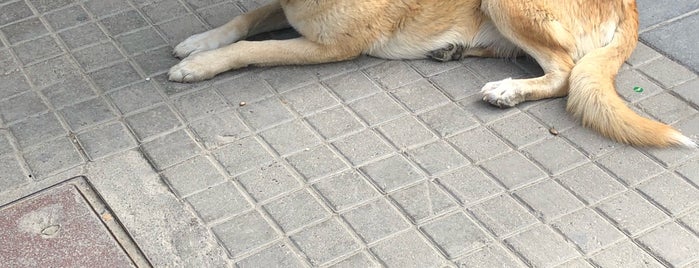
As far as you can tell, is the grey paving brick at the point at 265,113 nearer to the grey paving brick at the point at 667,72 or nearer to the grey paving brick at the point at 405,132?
the grey paving brick at the point at 405,132

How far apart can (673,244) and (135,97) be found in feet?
8.66

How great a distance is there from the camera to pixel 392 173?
12.8ft

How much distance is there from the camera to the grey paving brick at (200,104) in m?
4.27

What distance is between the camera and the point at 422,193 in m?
3.78

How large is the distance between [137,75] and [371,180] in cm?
150

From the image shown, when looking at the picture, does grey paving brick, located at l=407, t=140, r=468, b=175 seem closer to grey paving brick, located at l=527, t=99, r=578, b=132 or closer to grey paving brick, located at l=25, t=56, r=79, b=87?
grey paving brick, located at l=527, t=99, r=578, b=132

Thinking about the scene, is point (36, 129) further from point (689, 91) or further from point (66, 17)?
point (689, 91)

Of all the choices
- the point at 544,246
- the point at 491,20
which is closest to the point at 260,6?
the point at 491,20

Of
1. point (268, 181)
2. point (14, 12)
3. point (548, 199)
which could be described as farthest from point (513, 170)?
point (14, 12)

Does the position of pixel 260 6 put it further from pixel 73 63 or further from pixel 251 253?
pixel 251 253

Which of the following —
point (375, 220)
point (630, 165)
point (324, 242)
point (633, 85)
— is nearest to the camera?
point (324, 242)

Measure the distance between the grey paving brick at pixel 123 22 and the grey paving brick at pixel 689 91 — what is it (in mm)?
2960

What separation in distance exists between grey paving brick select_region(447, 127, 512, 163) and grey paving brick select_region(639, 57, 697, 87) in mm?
1057

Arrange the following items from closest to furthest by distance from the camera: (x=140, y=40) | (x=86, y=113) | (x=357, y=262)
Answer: (x=357, y=262), (x=86, y=113), (x=140, y=40)
